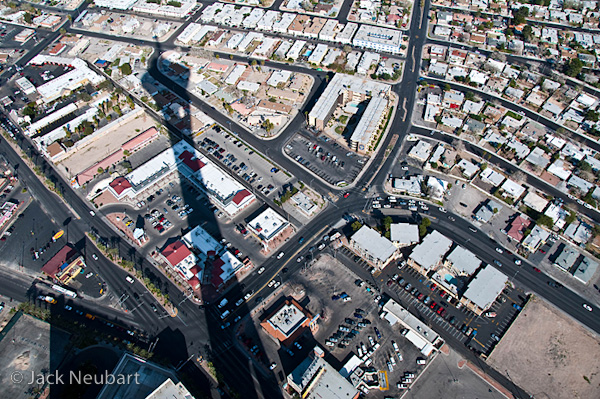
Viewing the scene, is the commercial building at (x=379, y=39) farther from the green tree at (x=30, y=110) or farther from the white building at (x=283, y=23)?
the green tree at (x=30, y=110)

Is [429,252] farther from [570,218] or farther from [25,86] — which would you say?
[25,86]

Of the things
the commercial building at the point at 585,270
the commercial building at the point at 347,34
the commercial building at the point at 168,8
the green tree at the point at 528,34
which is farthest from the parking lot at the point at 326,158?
the green tree at the point at 528,34

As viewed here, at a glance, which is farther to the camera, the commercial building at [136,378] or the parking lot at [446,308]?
the parking lot at [446,308]

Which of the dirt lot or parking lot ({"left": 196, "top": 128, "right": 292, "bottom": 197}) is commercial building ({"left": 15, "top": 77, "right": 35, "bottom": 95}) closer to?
the dirt lot

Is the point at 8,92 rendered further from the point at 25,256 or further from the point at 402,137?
the point at 402,137

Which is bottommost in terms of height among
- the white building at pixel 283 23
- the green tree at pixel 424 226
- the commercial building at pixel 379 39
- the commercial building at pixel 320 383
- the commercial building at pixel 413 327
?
the commercial building at pixel 320 383

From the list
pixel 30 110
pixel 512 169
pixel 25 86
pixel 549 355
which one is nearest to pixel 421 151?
pixel 512 169

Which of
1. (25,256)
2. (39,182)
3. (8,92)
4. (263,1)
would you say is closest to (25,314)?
(25,256)
